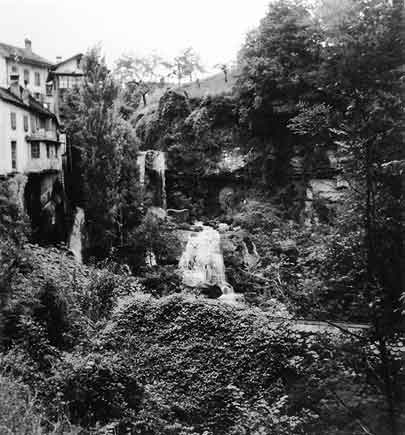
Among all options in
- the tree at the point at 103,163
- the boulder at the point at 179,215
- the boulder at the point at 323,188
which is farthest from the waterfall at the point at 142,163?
the boulder at the point at 323,188

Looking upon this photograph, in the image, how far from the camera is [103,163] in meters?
24.2

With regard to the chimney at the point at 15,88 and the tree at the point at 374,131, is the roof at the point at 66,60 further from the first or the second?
the tree at the point at 374,131

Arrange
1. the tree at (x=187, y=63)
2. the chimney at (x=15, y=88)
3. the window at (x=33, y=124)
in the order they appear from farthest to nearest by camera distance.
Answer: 1. the tree at (x=187, y=63)
2. the window at (x=33, y=124)
3. the chimney at (x=15, y=88)

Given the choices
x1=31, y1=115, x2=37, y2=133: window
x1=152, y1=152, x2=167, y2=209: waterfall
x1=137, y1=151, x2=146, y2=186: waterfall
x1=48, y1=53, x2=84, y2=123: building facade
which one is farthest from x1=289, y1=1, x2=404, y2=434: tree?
x1=152, y1=152, x2=167, y2=209: waterfall

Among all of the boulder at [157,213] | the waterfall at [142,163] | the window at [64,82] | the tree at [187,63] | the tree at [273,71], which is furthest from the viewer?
the tree at [187,63]

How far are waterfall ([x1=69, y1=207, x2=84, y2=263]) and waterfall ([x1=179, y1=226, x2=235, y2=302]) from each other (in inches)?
223

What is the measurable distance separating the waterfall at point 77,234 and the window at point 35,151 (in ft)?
12.7

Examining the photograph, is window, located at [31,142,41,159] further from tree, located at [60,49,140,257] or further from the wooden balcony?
tree, located at [60,49,140,257]

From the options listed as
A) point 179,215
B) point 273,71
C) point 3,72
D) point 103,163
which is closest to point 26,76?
point 3,72

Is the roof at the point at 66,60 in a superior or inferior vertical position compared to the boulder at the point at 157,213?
superior

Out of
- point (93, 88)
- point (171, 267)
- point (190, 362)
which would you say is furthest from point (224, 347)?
point (93, 88)

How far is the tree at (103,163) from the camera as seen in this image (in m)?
23.9

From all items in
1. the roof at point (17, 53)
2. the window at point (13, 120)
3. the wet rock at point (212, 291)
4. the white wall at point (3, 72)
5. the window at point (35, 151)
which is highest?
the roof at point (17, 53)

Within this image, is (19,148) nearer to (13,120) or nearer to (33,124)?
(13,120)
